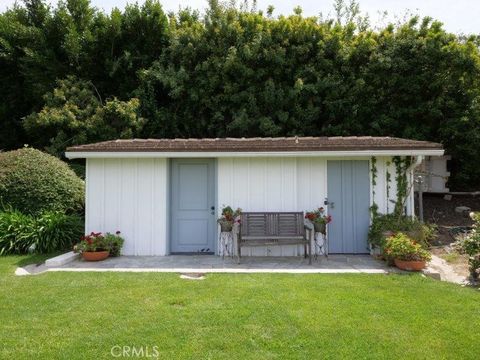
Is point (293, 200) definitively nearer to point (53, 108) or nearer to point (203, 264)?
point (203, 264)

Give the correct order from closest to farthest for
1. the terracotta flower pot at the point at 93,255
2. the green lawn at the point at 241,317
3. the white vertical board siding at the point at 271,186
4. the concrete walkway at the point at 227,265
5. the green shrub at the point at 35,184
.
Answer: the green lawn at the point at 241,317
the concrete walkway at the point at 227,265
the terracotta flower pot at the point at 93,255
the white vertical board siding at the point at 271,186
the green shrub at the point at 35,184

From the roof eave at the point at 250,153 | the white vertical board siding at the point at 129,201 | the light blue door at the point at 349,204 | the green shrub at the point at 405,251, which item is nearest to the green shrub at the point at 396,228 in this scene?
the light blue door at the point at 349,204

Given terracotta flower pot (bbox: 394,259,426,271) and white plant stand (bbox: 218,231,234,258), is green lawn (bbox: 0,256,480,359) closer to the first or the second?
terracotta flower pot (bbox: 394,259,426,271)

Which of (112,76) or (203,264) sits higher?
(112,76)

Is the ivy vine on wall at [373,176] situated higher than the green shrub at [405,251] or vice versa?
the ivy vine on wall at [373,176]

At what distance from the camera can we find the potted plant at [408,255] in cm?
668

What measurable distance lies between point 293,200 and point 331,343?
15.1ft

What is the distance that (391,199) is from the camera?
8414 millimetres

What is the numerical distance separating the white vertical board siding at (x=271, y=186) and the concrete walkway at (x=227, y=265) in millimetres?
768

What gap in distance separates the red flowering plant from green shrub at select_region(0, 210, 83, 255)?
1.29 metres

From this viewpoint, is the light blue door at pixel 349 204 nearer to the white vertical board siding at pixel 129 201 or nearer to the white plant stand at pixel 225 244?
the white plant stand at pixel 225 244

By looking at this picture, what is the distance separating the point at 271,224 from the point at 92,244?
3698 millimetres

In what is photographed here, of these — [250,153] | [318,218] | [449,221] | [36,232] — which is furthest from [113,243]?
[449,221]

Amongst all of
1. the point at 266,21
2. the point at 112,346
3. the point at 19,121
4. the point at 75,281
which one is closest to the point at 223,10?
the point at 266,21
